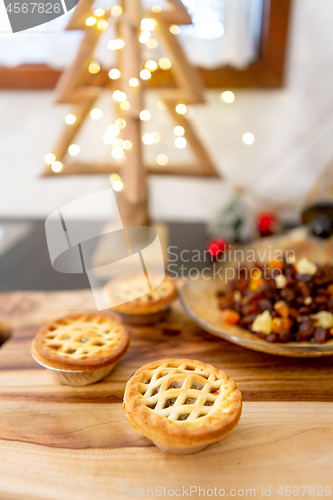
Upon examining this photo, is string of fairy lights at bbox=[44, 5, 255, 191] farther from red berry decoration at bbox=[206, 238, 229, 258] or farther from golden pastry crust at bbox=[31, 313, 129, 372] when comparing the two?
golden pastry crust at bbox=[31, 313, 129, 372]

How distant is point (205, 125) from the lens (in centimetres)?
161

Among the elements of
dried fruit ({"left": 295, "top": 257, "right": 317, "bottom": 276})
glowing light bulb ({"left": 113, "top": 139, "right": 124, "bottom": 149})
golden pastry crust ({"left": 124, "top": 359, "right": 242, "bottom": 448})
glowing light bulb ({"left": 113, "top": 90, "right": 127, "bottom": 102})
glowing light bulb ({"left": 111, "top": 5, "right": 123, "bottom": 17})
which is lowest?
dried fruit ({"left": 295, "top": 257, "right": 317, "bottom": 276})

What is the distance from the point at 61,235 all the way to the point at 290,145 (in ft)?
3.93

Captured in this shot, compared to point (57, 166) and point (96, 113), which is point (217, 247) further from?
point (96, 113)

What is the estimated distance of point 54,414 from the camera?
0.63 metres

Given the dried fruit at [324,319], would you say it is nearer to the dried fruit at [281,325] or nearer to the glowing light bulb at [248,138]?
the dried fruit at [281,325]

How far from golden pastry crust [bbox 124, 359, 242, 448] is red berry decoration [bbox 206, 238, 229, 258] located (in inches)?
28.3

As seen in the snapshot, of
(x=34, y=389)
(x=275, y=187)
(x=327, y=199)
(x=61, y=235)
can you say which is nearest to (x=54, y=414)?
(x=34, y=389)

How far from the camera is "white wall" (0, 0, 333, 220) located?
4.94 ft

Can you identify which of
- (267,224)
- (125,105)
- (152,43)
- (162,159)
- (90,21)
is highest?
(90,21)

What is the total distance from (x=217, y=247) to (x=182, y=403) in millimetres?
841

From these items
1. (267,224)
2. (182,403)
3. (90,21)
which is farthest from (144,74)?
(182,403)

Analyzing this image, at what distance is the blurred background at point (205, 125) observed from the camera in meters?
1.42

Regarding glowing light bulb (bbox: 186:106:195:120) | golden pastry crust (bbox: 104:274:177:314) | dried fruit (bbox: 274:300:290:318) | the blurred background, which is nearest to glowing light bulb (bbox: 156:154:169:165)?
the blurred background
